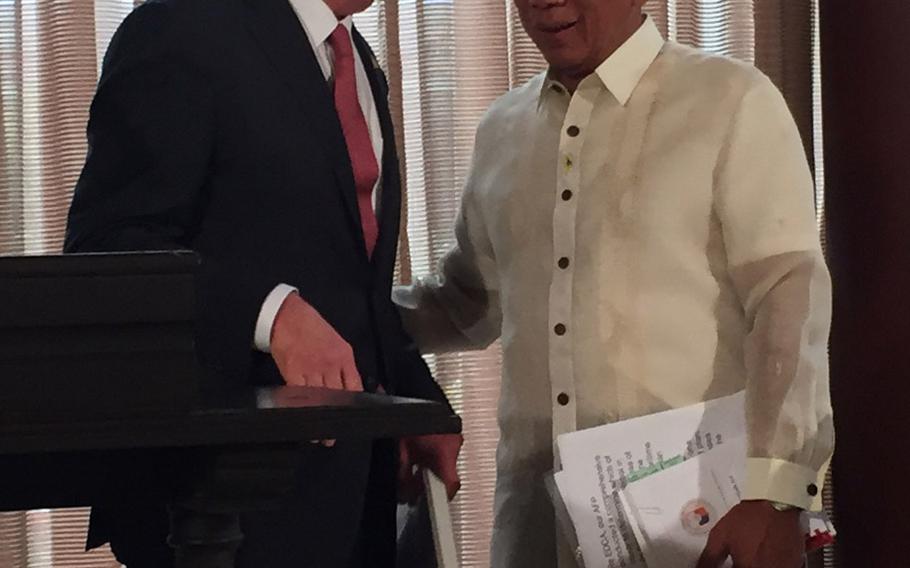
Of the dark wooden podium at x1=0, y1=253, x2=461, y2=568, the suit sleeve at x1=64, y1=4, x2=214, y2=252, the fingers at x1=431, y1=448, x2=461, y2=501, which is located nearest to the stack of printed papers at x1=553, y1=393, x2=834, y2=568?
the fingers at x1=431, y1=448, x2=461, y2=501

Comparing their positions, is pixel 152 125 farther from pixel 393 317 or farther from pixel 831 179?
pixel 831 179

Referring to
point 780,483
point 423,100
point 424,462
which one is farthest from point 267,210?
point 423,100

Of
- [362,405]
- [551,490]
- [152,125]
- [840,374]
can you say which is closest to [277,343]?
[152,125]

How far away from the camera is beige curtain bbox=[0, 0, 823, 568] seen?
172cm

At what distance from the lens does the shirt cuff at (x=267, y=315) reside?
1059 millimetres

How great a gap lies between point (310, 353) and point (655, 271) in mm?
512

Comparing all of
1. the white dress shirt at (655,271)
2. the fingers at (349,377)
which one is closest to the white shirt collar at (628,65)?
the white dress shirt at (655,271)

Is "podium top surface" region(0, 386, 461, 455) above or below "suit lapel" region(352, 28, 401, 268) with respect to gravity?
below

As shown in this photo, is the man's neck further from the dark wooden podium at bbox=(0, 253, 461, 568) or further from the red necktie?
the dark wooden podium at bbox=(0, 253, 461, 568)

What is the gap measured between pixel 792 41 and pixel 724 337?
0.84 m

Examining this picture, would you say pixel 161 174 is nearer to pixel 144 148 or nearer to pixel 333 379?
pixel 144 148

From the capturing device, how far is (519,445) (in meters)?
1.45

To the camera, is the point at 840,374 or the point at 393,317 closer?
the point at 393,317

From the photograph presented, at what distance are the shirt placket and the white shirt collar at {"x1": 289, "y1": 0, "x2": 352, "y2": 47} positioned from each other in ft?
1.09
